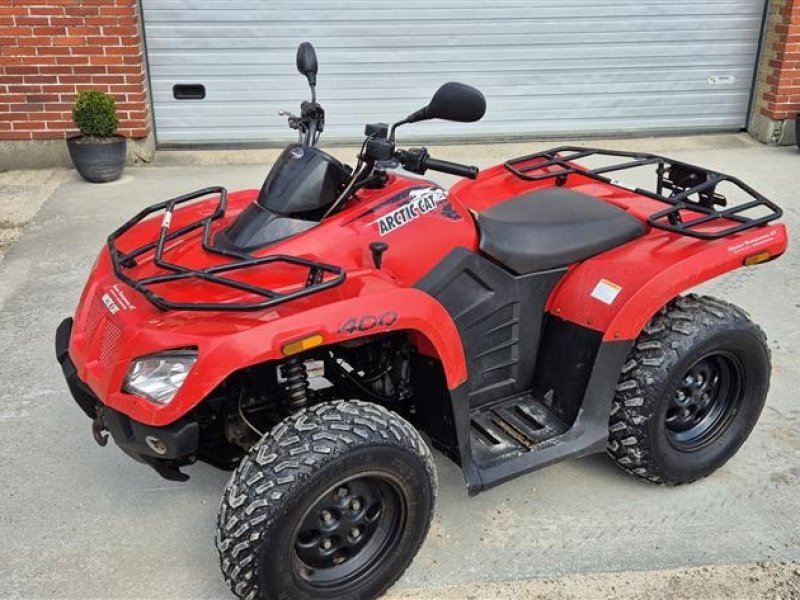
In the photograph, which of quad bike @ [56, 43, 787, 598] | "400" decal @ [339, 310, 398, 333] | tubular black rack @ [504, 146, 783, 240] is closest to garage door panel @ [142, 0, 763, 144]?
tubular black rack @ [504, 146, 783, 240]

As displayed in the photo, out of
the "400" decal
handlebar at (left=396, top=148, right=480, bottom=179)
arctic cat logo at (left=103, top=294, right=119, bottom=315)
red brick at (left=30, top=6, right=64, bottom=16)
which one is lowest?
arctic cat logo at (left=103, top=294, right=119, bottom=315)

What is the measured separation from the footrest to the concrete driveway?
13.2 inches

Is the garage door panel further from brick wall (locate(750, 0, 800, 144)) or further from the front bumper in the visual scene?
the front bumper

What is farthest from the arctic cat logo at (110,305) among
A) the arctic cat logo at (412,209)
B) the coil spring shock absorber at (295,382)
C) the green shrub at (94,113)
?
the green shrub at (94,113)

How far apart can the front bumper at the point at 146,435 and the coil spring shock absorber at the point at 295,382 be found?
13.6 inches

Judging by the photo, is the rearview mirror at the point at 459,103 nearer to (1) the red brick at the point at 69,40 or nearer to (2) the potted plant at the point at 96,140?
(2) the potted plant at the point at 96,140

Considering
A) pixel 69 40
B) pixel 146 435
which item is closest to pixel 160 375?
pixel 146 435

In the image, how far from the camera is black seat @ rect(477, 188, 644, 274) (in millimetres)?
2910

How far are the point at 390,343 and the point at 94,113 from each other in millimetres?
4785

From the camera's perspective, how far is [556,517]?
3.13 m

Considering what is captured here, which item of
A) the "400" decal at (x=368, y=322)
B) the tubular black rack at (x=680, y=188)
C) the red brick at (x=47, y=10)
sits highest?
the red brick at (x=47, y=10)

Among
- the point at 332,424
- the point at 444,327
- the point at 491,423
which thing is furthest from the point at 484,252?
the point at 332,424

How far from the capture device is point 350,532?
2621 millimetres

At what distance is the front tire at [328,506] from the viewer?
7.70 ft
